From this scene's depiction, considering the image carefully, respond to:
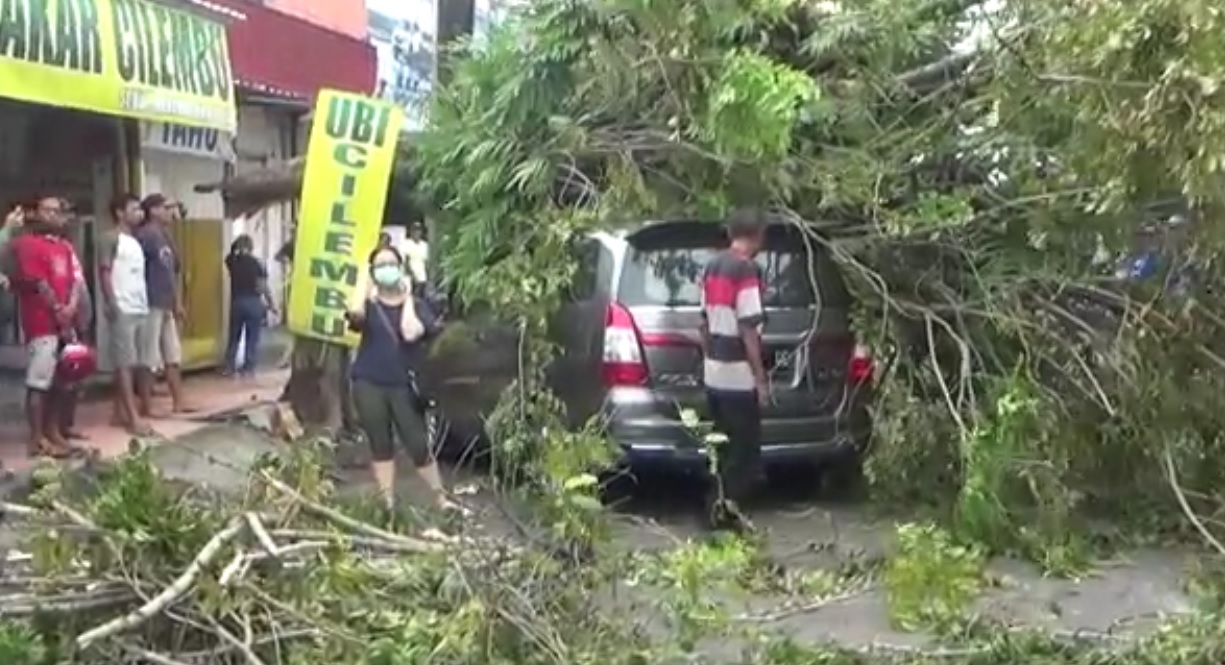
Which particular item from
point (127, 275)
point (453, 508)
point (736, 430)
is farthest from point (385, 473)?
point (127, 275)

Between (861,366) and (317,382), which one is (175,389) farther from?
(861,366)

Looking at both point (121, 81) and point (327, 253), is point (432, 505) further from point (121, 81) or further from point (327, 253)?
point (121, 81)

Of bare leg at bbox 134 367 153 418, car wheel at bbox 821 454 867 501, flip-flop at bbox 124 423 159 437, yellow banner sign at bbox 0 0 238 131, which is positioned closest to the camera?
car wheel at bbox 821 454 867 501

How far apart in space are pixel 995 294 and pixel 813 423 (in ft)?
5.18

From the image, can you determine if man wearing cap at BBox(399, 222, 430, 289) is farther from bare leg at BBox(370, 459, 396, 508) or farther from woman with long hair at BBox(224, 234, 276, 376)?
woman with long hair at BBox(224, 234, 276, 376)

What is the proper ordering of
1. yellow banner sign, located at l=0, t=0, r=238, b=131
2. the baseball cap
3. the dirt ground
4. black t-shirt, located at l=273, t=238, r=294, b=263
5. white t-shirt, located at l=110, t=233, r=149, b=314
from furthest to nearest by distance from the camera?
the baseball cap, black t-shirt, located at l=273, t=238, r=294, b=263, white t-shirt, located at l=110, t=233, r=149, b=314, yellow banner sign, located at l=0, t=0, r=238, b=131, the dirt ground

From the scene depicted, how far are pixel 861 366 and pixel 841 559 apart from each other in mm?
1459

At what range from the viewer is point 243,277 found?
16.7 metres

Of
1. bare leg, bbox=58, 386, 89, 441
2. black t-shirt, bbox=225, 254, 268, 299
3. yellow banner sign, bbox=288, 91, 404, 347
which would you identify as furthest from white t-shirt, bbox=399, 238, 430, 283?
black t-shirt, bbox=225, 254, 268, 299

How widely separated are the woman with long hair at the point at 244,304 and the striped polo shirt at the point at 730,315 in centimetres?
837

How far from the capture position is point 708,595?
6.66 meters

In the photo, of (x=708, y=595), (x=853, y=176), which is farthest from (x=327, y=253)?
(x=708, y=595)

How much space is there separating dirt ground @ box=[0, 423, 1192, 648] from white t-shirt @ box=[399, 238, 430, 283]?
1.44 metres

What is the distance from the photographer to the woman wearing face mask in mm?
9219
